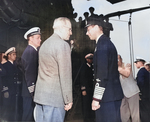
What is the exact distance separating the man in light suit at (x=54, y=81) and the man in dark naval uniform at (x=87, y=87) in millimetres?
446

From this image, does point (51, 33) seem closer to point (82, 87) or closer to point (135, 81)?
point (82, 87)

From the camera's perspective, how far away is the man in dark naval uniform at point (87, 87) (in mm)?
3818

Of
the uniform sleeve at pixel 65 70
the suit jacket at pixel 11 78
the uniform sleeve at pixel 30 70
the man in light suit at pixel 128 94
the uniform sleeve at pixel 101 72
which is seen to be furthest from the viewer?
the suit jacket at pixel 11 78

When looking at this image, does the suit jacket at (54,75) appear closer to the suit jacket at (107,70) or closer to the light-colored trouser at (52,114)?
the light-colored trouser at (52,114)

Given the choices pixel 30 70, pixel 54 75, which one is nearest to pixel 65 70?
pixel 54 75

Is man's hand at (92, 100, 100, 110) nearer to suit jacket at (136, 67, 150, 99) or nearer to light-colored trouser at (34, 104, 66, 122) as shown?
light-colored trouser at (34, 104, 66, 122)

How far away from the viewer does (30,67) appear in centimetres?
397

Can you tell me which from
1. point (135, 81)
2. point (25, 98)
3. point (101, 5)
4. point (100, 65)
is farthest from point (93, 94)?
point (101, 5)

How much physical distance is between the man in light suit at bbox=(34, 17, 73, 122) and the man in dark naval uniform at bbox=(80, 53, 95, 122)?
0.45 metres

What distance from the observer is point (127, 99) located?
381 centimetres

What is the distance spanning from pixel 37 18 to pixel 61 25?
52 cm

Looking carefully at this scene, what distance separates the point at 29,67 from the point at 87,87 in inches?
47.2

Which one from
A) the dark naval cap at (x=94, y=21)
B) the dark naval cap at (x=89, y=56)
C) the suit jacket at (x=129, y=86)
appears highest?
the dark naval cap at (x=94, y=21)

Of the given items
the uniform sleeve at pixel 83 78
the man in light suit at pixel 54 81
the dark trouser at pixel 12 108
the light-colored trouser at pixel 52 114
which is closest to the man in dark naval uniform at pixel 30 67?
the dark trouser at pixel 12 108
